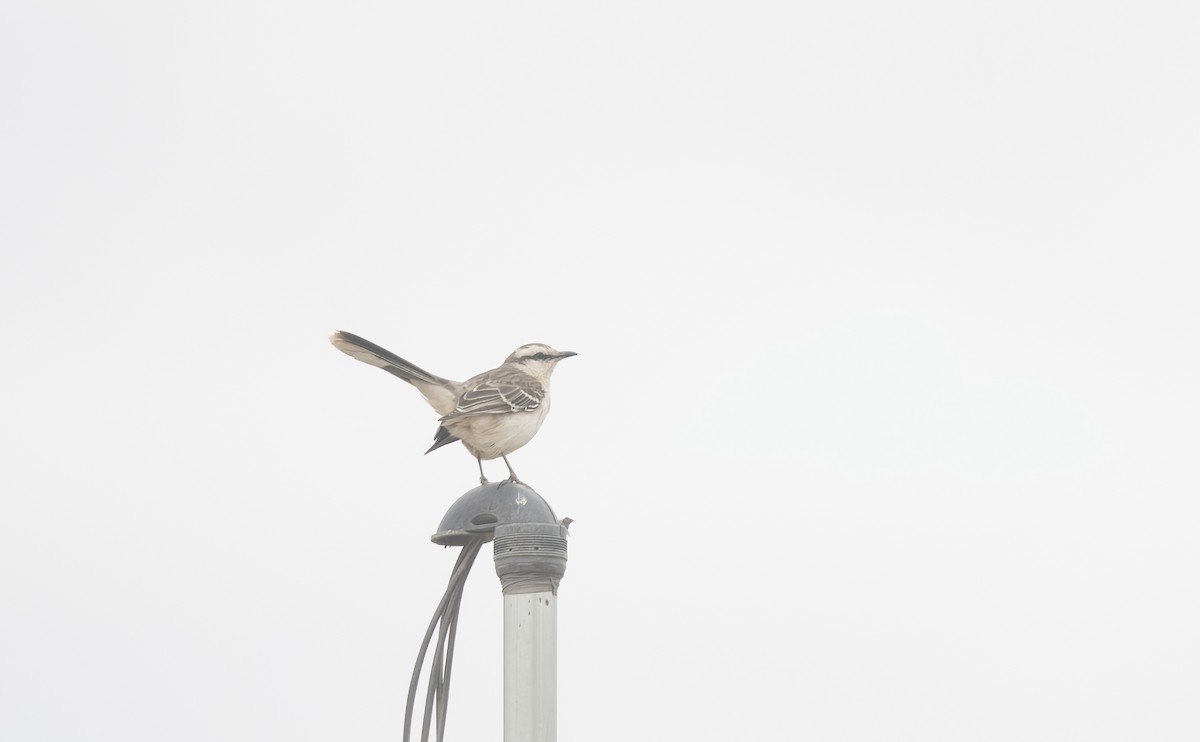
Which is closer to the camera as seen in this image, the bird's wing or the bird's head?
the bird's wing

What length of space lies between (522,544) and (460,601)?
87cm

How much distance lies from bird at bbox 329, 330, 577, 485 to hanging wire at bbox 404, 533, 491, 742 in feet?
8.07

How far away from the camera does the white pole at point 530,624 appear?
5027 mm

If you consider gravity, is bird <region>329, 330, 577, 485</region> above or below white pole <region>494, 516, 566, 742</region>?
above

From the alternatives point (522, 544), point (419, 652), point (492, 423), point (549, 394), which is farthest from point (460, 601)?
point (549, 394)

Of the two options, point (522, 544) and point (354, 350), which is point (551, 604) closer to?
point (522, 544)

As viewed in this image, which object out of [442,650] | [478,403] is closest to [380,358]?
[478,403]

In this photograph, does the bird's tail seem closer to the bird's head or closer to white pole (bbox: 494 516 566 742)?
the bird's head

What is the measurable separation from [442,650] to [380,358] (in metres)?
3.25

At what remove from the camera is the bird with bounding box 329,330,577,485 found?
8829 mm

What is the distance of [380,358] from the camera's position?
8.82 metres

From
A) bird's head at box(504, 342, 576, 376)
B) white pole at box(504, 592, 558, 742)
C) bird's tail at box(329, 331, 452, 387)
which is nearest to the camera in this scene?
white pole at box(504, 592, 558, 742)

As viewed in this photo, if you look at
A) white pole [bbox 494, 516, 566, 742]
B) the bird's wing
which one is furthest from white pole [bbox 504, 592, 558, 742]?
the bird's wing

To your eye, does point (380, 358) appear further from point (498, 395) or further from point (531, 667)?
point (531, 667)
